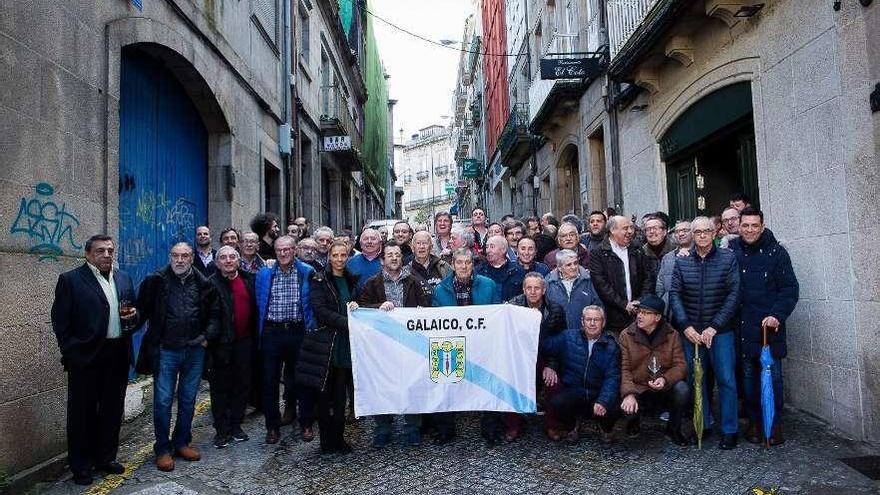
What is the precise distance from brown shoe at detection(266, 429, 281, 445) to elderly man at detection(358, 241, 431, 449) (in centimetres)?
90

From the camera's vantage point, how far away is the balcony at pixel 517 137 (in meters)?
18.5

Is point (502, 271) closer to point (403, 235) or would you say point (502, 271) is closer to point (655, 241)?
point (403, 235)

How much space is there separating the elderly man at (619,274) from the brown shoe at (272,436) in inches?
127

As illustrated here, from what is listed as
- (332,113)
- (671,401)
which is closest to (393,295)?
(671,401)

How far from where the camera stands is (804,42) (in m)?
5.59

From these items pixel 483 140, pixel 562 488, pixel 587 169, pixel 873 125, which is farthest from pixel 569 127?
pixel 483 140

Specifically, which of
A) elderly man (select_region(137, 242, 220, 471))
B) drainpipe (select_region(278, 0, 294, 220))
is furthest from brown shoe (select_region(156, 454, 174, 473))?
drainpipe (select_region(278, 0, 294, 220))

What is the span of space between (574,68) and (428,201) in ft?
229

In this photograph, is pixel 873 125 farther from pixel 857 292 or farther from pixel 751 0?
pixel 751 0

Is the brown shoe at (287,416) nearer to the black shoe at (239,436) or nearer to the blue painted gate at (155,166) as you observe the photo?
the black shoe at (239,436)

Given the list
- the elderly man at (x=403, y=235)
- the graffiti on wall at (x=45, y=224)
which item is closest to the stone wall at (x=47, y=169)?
the graffiti on wall at (x=45, y=224)

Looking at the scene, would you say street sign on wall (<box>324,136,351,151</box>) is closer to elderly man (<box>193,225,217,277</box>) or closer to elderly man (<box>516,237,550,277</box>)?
elderly man (<box>193,225,217,277</box>)

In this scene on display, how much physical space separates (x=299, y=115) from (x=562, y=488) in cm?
1161

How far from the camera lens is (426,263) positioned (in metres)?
5.77
